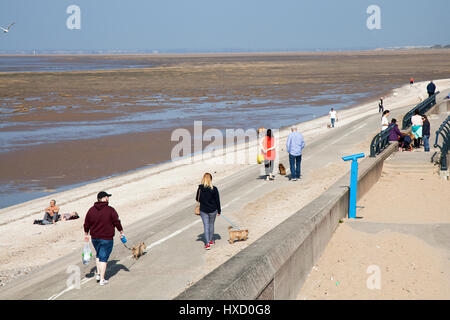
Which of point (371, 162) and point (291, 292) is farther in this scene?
point (371, 162)

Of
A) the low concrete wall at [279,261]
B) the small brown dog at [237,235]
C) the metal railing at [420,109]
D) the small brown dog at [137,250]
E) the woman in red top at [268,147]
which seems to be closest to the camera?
the low concrete wall at [279,261]

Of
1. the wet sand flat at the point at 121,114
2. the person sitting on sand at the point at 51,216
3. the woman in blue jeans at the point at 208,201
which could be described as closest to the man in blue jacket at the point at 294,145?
the woman in blue jeans at the point at 208,201

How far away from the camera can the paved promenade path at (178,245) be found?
8727 millimetres

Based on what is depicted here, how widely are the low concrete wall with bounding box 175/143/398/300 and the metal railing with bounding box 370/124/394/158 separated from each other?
538 cm

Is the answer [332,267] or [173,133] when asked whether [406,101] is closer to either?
[173,133]

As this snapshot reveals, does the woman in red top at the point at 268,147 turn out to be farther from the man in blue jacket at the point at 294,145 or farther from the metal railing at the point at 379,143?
the metal railing at the point at 379,143

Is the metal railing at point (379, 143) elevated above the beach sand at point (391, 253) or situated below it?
above

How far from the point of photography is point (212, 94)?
58781mm

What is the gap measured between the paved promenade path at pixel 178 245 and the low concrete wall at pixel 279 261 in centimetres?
186

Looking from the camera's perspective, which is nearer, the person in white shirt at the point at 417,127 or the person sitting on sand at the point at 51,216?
the person sitting on sand at the point at 51,216

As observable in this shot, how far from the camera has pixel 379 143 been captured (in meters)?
15.9

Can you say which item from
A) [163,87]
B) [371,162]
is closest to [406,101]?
[163,87]

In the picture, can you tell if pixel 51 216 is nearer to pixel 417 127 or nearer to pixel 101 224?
pixel 101 224
